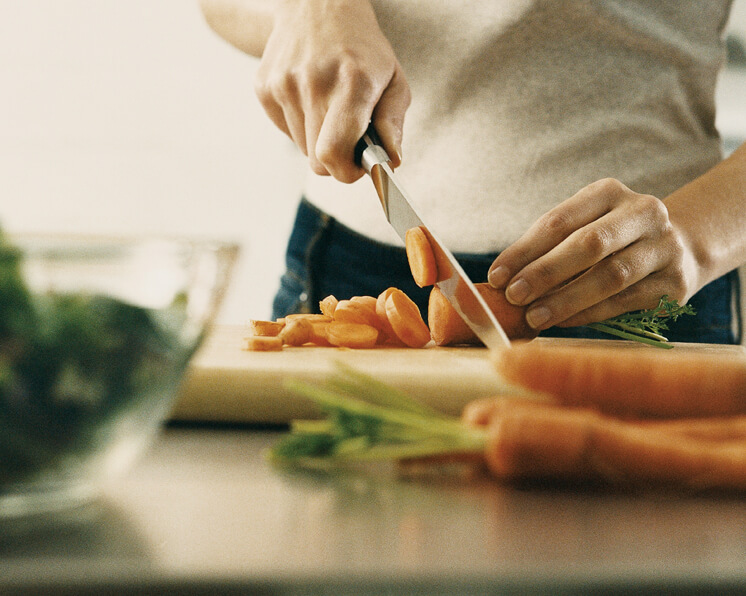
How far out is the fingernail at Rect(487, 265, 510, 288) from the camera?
1.23 m

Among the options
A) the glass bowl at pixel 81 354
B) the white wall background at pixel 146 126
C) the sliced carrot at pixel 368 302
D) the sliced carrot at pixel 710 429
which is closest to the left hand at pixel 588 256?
the sliced carrot at pixel 368 302

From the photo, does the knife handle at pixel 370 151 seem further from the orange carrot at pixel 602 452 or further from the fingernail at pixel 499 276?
the orange carrot at pixel 602 452

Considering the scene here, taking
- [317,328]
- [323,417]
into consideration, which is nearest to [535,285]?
[317,328]

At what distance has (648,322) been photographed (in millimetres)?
1362

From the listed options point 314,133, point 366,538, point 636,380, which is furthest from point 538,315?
point 366,538

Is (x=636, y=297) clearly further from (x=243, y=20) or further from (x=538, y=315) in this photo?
(x=243, y=20)

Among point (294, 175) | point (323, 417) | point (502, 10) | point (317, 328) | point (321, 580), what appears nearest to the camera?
point (321, 580)

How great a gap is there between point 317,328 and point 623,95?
92 centimetres

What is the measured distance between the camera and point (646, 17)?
5.21 ft

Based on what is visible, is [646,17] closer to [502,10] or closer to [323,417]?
[502,10]

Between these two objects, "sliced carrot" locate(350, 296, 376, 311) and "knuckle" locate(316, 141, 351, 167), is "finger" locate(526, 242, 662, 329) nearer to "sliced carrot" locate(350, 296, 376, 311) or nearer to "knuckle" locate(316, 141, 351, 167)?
"sliced carrot" locate(350, 296, 376, 311)

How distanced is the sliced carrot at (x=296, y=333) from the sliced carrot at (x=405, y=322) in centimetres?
14

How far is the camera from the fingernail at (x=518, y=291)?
1.20m

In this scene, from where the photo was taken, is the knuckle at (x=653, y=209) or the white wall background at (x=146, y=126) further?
the white wall background at (x=146, y=126)
